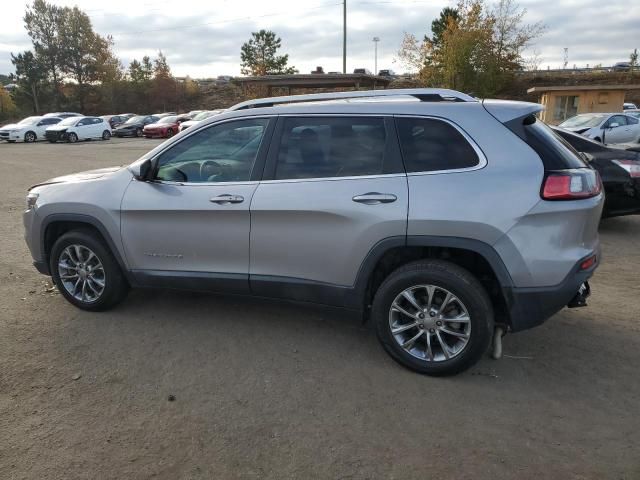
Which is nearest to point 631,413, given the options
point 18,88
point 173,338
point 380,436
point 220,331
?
point 380,436

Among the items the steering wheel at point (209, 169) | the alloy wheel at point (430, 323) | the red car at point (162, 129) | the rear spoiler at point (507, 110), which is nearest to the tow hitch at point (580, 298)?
the alloy wheel at point (430, 323)

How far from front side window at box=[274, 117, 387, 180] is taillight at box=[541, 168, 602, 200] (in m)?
1.03

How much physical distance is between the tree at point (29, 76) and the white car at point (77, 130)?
3351 centimetres

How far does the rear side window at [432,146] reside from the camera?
3.34 m

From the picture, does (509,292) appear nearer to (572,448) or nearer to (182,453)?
(572,448)

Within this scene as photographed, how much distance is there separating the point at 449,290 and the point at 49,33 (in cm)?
7241

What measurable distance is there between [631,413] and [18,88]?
71.0 m

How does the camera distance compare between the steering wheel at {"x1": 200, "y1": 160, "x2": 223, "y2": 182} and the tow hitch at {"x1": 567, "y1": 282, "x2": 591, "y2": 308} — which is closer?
the tow hitch at {"x1": 567, "y1": 282, "x2": 591, "y2": 308}

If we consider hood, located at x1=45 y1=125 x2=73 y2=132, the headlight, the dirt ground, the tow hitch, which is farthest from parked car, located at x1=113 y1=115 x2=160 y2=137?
the tow hitch

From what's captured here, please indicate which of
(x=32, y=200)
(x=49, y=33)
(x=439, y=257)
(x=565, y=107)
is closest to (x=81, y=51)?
(x=49, y=33)

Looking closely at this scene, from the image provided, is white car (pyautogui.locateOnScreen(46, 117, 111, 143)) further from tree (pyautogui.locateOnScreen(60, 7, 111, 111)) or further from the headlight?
tree (pyautogui.locateOnScreen(60, 7, 111, 111))

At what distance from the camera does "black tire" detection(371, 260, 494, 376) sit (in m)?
3.28

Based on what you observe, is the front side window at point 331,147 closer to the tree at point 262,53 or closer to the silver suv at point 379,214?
the silver suv at point 379,214

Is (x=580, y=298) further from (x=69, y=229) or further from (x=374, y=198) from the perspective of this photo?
(x=69, y=229)
